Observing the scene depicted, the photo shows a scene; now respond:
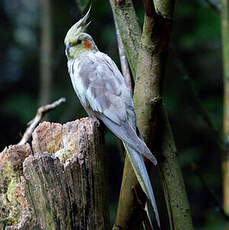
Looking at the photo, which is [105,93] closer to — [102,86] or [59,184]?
[102,86]

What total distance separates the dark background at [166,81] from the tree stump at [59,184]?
3.03m

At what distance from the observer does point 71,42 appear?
9.09 ft

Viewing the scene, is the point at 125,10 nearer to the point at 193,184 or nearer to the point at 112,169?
the point at 193,184

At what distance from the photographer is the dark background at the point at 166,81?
5.48 m

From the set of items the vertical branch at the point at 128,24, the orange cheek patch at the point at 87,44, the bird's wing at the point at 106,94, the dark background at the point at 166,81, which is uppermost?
the vertical branch at the point at 128,24

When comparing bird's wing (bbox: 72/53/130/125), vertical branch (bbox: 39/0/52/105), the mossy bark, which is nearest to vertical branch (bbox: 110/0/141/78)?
the mossy bark

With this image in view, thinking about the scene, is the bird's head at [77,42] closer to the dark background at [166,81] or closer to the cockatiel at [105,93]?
the cockatiel at [105,93]

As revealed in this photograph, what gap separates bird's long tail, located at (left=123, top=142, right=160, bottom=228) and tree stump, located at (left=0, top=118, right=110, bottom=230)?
0.21 m

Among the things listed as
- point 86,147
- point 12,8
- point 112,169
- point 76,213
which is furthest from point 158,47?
point 12,8

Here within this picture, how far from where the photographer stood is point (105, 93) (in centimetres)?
243

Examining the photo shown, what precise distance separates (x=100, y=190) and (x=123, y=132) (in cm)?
42

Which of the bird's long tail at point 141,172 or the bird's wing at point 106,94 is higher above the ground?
the bird's wing at point 106,94

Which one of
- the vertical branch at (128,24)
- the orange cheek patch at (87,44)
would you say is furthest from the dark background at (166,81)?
the vertical branch at (128,24)

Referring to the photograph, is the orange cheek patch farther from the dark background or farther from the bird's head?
the dark background
